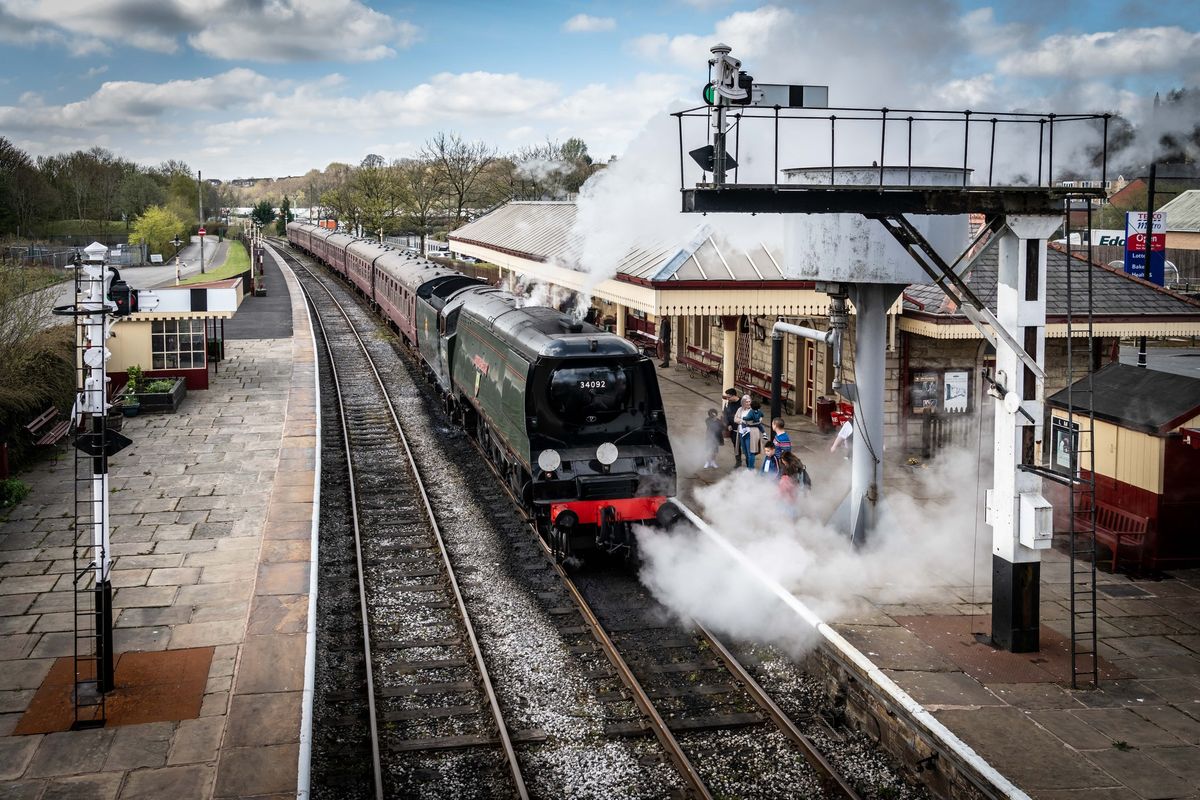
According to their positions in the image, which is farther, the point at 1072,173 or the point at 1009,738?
the point at 1072,173

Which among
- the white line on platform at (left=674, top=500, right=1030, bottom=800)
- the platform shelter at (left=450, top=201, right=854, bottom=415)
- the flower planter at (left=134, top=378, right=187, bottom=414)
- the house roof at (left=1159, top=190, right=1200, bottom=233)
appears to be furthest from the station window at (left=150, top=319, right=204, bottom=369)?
the house roof at (left=1159, top=190, right=1200, bottom=233)

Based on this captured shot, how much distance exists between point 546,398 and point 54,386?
10.6 meters

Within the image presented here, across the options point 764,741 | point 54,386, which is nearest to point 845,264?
point 764,741

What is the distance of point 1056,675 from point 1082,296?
29.2 ft

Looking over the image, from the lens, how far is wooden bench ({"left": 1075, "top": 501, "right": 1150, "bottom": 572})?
10242mm

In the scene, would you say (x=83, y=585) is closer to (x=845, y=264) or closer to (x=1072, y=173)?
(x=845, y=264)

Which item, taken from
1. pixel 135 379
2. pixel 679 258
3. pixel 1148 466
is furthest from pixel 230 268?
pixel 1148 466

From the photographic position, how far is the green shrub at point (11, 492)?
42.9ft

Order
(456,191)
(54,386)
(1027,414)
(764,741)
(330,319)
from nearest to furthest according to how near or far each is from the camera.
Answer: (764,741) → (1027,414) → (54,386) → (330,319) → (456,191)

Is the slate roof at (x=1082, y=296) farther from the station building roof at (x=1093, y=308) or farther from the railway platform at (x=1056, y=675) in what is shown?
the railway platform at (x=1056, y=675)

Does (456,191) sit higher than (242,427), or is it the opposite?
(456,191)

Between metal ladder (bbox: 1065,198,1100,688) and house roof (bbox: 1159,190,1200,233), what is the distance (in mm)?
18957

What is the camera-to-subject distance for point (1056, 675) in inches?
307

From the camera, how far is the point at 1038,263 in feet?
26.9
